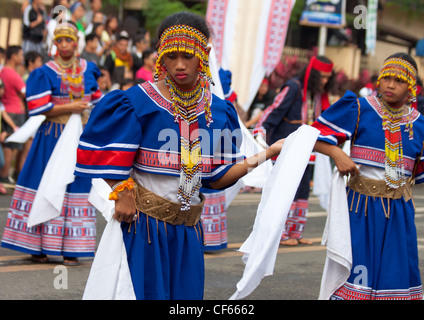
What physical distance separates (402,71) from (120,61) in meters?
8.94

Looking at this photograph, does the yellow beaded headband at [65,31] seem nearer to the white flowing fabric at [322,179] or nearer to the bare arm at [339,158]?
the bare arm at [339,158]

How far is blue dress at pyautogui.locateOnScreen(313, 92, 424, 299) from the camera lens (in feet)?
17.5

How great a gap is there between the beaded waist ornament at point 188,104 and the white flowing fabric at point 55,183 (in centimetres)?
321

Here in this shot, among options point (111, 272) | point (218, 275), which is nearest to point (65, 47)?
point (218, 275)

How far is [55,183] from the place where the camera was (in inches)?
275

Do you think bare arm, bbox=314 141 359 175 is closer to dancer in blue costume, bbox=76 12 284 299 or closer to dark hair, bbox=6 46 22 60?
dancer in blue costume, bbox=76 12 284 299

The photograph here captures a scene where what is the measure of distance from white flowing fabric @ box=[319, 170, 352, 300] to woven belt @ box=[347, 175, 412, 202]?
0.12 metres

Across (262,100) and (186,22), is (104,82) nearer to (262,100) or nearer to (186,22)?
(262,100)

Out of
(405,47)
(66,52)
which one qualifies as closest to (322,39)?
(405,47)

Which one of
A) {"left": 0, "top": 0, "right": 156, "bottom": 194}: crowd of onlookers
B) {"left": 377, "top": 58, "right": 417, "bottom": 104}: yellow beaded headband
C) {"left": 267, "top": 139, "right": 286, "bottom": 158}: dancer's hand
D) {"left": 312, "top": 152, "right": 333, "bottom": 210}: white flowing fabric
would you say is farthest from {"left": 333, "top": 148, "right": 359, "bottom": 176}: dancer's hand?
{"left": 0, "top": 0, "right": 156, "bottom": 194}: crowd of onlookers

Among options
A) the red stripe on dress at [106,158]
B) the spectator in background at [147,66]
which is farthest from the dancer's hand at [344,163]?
the spectator in background at [147,66]

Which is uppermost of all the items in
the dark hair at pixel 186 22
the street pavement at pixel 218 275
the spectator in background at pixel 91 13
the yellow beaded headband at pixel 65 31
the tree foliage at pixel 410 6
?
the tree foliage at pixel 410 6

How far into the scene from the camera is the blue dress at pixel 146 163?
12.3ft

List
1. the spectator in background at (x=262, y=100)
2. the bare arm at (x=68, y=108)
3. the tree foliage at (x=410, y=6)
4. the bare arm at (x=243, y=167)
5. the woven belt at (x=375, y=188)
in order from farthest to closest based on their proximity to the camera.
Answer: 1. the tree foliage at (x=410, y=6)
2. the spectator in background at (x=262, y=100)
3. the bare arm at (x=68, y=108)
4. the woven belt at (x=375, y=188)
5. the bare arm at (x=243, y=167)
